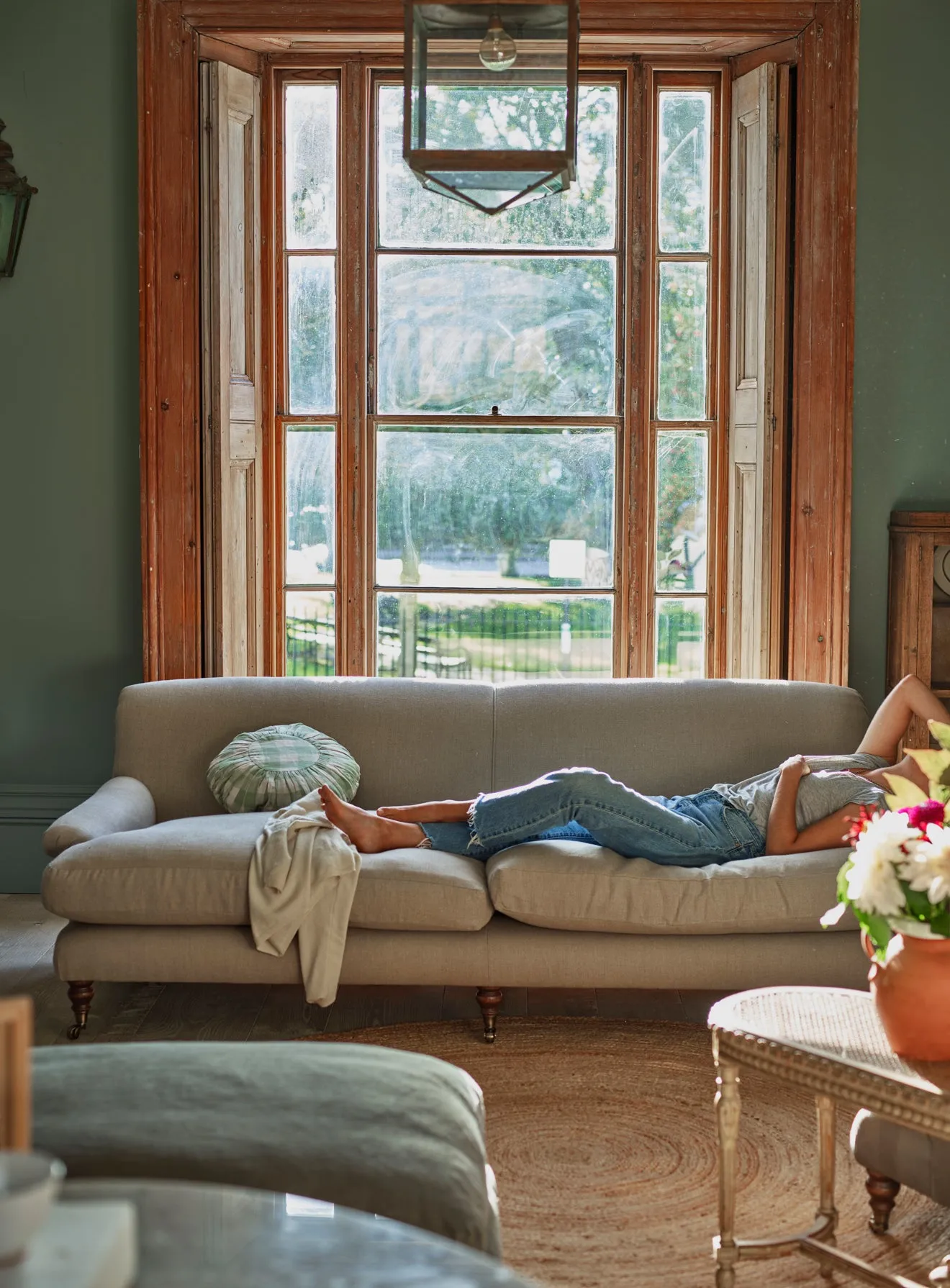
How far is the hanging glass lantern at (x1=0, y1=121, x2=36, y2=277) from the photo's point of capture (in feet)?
14.2

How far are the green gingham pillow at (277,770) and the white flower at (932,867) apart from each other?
1974mm

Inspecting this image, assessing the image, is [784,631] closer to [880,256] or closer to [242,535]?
[880,256]

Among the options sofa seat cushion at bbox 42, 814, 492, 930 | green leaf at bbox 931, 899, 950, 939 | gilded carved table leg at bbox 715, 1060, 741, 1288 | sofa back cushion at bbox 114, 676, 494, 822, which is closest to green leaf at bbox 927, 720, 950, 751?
green leaf at bbox 931, 899, 950, 939

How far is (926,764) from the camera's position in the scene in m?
2.17

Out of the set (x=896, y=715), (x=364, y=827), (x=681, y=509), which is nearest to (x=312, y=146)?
(x=681, y=509)

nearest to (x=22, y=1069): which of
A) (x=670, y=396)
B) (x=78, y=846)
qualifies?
(x=78, y=846)

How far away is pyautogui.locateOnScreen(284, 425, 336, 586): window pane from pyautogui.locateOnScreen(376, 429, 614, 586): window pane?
18 cm

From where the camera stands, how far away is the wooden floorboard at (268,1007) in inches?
136

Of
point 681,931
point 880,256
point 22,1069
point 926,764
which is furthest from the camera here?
point 880,256

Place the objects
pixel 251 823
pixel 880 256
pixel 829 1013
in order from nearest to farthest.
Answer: pixel 829 1013 → pixel 251 823 → pixel 880 256

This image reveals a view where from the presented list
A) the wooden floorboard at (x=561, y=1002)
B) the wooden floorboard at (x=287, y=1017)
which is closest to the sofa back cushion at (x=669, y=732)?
the wooden floorboard at (x=561, y=1002)

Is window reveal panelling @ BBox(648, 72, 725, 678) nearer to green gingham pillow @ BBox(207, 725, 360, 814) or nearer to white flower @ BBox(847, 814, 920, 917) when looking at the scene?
green gingham pillow @ BBox(207, 725, 360, 814)

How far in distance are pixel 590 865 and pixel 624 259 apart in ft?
7.60

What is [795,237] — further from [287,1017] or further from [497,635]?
[287,1017]
